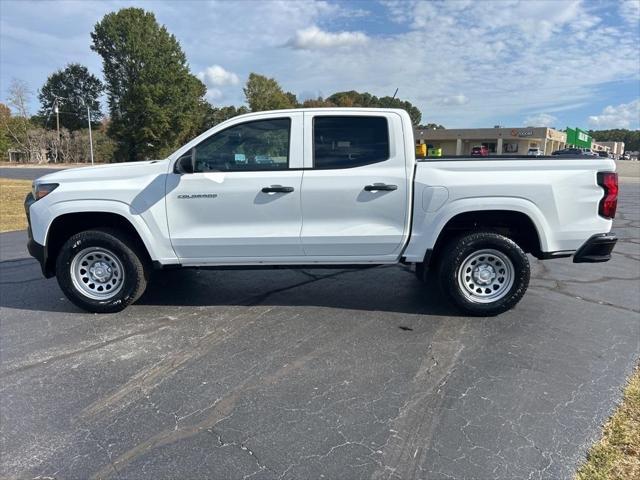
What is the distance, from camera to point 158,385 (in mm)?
3236

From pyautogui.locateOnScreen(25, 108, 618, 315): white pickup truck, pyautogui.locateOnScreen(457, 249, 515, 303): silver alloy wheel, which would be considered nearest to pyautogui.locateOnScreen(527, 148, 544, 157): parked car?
pyautogui.locateOnScreen(25, 108, 618, 315): white pickup truck

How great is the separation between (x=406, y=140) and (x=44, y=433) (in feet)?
12.2

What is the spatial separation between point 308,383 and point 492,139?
2782 inches

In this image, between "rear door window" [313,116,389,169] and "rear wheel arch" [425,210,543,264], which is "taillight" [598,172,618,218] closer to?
"rear wheel arch" [425,210,543,264]

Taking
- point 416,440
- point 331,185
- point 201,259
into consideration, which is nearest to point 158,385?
point 201,259

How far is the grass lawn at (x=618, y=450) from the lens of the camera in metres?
2.32

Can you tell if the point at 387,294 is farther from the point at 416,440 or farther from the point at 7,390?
the point at 7,390

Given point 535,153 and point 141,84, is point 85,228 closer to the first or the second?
point 535,153

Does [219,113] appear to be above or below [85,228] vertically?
above

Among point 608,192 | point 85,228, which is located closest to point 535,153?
point 608,192

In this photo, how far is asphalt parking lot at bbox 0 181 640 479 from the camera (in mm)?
2469

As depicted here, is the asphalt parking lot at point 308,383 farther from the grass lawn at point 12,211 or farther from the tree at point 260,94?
the tree at point 260,94

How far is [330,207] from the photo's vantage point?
4.33m

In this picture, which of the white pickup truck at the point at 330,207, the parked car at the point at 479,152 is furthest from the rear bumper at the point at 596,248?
the parked car at the point at 479,152
